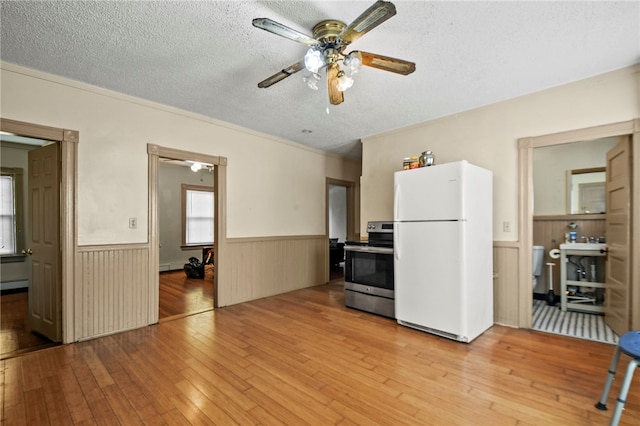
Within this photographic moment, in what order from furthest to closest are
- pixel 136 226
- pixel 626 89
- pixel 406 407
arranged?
1. pixel 136 226
2. pixel 626 89
3. pixel 406 407

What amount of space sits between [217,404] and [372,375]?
1.09 metres

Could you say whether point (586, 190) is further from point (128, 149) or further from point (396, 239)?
point (128, 149)

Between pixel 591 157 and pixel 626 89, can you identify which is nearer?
pixel 626 89

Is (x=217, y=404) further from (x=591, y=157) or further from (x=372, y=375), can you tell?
(x=591, y=157)

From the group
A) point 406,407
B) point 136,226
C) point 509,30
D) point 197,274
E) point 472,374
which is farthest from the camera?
point 197,274

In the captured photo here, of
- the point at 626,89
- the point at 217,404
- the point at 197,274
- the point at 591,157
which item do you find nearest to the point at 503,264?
the point at 626,89

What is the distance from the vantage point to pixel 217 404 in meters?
1.82

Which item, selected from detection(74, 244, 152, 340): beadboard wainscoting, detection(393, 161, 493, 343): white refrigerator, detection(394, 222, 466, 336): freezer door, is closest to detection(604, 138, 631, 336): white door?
detection(393, 161, 493, 343): white refrigerator

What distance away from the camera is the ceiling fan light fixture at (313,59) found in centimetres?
187

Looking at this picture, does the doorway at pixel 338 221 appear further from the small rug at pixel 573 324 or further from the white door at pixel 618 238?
the white door at pixel 618 238

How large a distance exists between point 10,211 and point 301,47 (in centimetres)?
568

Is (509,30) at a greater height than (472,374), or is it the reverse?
(509,30)

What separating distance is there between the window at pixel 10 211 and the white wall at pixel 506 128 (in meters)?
5.91

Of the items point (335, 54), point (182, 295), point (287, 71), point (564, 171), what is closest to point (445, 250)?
point (335, 54)
